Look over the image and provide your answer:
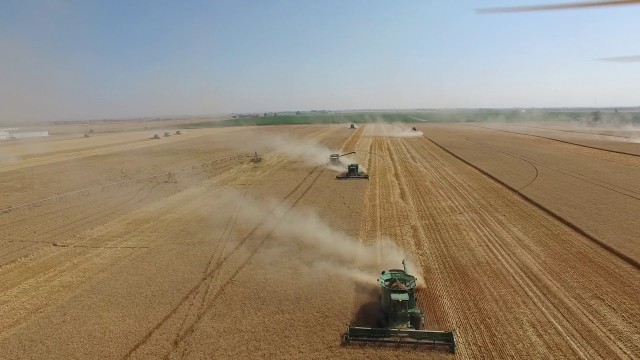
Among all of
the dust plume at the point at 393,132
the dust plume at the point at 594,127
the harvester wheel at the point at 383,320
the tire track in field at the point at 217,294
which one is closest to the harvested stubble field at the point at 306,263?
the tire track in field at the point at 217,294

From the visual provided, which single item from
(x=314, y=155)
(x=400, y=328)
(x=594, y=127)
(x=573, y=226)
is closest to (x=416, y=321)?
(x=400, y=328)

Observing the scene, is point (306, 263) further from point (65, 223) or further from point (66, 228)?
point (65, 223)

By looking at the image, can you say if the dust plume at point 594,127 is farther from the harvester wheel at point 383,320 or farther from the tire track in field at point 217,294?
the harvester wheel at point 383,320

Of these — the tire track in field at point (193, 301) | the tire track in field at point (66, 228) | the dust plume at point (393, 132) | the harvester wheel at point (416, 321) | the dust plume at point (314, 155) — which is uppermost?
the dust plume at point (393, 132)

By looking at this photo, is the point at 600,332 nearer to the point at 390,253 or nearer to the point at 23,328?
the point at 390,253

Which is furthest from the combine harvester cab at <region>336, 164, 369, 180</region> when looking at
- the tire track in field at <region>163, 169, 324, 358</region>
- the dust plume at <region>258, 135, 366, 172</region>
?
the tire track in field at <region>163, 169, 324, 358</region>

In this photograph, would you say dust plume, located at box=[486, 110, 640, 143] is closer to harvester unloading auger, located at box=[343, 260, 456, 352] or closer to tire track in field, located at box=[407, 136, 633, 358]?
tire track in field, located at box=[407, 136, 633, 358]
